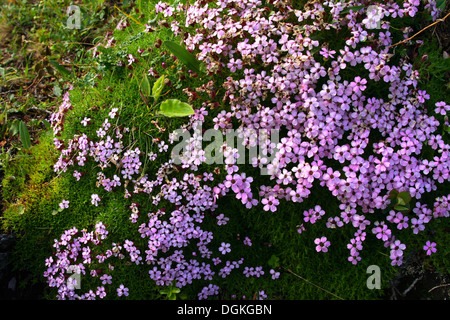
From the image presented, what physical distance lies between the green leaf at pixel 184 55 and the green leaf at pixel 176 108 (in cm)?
45

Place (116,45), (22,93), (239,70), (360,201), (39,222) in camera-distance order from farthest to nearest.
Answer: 1. (22,93)
2. (116,45)
3. (39,222)
4. (239,70)
5. (360,201)

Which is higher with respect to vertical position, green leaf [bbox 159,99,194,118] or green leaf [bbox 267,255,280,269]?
green leaf [bbox 159,99,194,118]

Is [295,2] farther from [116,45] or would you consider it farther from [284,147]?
[116,45]

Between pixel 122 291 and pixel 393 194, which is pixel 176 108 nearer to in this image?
pixel 122 291

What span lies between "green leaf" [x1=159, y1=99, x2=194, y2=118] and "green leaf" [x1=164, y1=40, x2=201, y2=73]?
1.47 feet

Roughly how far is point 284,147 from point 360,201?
795 mm

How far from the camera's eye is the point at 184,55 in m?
3.23

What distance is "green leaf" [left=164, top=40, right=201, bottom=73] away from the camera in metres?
3.14

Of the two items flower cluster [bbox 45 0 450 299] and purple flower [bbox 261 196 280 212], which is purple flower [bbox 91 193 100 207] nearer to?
flower cluster [bbox 45 0 450 299]

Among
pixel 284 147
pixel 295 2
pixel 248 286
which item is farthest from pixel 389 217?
pixel 295 2

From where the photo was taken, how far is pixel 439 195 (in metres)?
3.11

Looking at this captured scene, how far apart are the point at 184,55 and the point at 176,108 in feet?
1.75

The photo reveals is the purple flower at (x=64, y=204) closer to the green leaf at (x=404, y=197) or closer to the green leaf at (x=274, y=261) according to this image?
the green leaf at (x=274, y=261)

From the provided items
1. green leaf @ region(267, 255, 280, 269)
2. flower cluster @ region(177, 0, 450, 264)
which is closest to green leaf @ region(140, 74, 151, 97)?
flower cluster @ region(177, 0, 450, 264)
